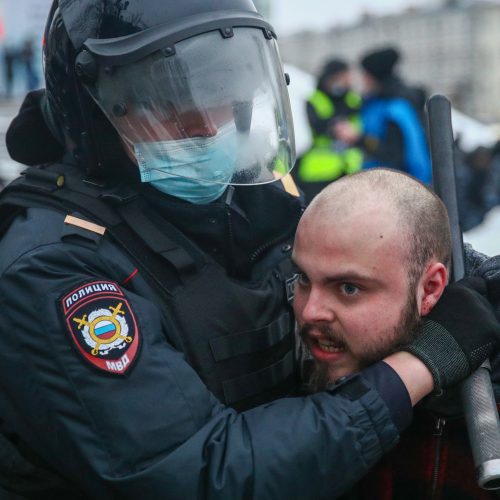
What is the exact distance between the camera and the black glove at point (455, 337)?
1.49m

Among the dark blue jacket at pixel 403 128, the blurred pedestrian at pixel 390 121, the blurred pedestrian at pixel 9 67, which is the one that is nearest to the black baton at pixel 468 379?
the dark blue jacket at pixel 403 128

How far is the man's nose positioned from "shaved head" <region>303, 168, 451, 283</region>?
0.43ft

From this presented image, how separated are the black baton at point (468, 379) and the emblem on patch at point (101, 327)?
61 centimetres

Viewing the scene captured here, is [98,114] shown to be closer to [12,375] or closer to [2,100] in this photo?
[12,375]

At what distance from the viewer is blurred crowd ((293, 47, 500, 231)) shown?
18.0 feet

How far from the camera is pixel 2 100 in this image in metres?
7.25

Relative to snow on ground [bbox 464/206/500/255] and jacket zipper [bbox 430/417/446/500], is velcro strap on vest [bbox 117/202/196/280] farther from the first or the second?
snow on ground [bbox 464/206/500/255]

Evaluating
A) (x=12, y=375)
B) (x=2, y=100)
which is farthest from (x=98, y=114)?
(x=2, y=100)

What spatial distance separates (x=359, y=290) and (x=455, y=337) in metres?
0.20

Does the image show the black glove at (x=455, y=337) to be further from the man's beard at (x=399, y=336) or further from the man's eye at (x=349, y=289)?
the man's eye at (x=349, y=289)

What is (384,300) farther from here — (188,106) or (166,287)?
(188,106)

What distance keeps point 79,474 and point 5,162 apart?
650 cm

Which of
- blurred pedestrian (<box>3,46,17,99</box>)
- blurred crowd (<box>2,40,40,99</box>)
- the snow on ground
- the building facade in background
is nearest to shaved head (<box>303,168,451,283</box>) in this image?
the snow on ground

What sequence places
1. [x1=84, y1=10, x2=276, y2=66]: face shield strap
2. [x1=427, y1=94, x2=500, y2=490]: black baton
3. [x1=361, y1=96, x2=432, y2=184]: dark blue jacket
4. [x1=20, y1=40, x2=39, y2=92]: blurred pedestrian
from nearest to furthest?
[x1=427, y1=94, x2=500, y2=490]: black baton → [x1=84, y1=10, x2=276, y2=66]: face shield strap → [x1=361, y1=96, x2=432, y2=184]: dark blue jacket → [x1=20, y1=40, x2=39, y2=92]: blurred pedestrian
